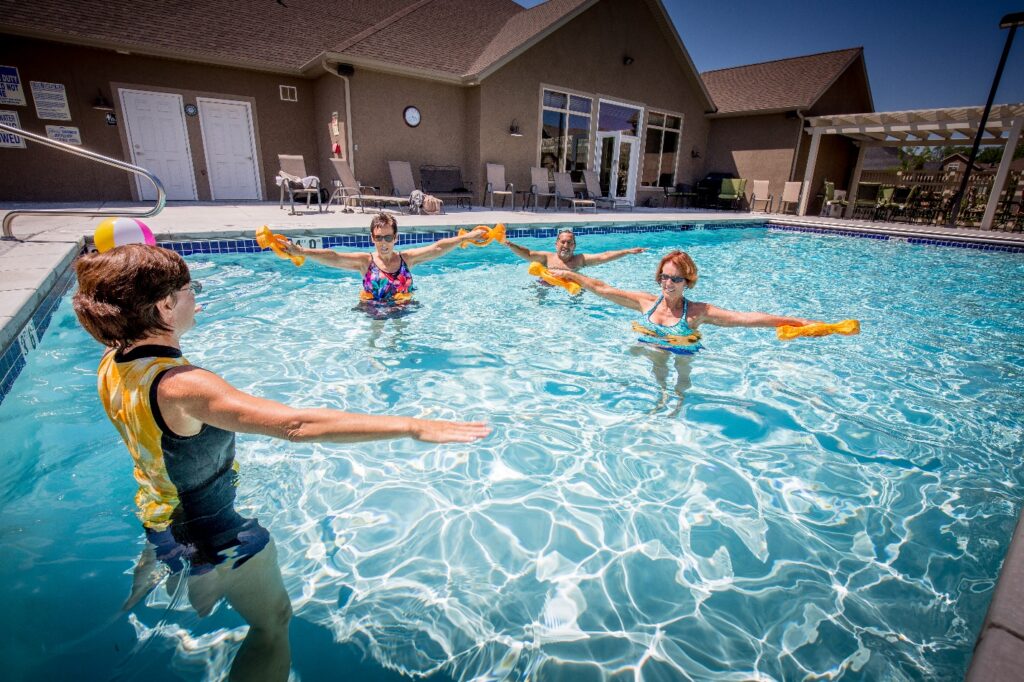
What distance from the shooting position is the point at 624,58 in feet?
52.7

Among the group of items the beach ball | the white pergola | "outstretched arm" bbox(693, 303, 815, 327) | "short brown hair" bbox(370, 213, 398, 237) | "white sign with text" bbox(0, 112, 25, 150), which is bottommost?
"outstretched arm" bbox(693, 303, 815, 327)

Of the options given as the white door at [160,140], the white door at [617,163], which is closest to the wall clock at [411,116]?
the white door at [160,140]

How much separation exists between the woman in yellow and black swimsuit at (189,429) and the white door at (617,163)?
54.8 feet

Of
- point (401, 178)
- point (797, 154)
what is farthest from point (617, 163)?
point (401, 178)

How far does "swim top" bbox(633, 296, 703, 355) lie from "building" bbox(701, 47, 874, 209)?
1810cm

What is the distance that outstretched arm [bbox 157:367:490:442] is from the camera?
1.22m

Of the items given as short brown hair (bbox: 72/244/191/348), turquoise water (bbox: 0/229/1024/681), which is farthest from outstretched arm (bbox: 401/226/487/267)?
short brown hair (bbox: 72/244/191/348)

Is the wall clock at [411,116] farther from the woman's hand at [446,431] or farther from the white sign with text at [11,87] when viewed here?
the woman's hand at [446,431]

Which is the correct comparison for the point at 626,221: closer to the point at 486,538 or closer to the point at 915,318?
the point at 915,318

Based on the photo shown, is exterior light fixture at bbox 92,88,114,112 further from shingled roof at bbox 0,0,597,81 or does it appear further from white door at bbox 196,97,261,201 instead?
white door at bbox 196,97,261,201

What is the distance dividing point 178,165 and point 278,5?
18.8 feet

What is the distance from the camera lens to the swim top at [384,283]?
481 centimetres

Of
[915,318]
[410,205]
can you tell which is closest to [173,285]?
[915,318]

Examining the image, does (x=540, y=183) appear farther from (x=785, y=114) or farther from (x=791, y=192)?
(x=785, y=114)
